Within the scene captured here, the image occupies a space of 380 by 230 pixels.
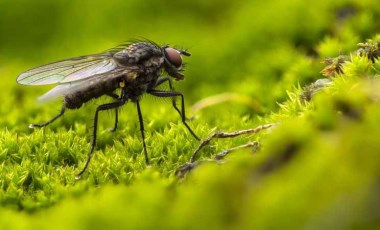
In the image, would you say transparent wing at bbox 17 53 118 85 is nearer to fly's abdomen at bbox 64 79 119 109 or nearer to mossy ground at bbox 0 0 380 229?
fly's abdomen at bbox 64 79 119 109

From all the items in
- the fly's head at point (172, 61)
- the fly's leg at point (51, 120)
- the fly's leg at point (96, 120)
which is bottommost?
the fly's leg at point (51, 120)

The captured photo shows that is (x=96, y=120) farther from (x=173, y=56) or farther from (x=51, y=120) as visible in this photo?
(x=173, y=56)

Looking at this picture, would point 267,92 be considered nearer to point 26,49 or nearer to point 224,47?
point 224,47

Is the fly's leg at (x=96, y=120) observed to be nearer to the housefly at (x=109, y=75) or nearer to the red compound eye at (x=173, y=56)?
the housefly at (x=109, y=75)

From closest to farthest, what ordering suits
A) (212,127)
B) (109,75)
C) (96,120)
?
(96,120)
(109,75)
(212,127)

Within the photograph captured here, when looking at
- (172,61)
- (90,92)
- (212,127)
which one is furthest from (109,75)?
(212,127)

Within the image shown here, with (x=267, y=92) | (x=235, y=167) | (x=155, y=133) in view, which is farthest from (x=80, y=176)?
(x=267, y=92)

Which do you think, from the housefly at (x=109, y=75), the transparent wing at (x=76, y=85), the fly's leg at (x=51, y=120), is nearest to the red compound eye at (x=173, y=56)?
the housefly at (x=109, y=75)
